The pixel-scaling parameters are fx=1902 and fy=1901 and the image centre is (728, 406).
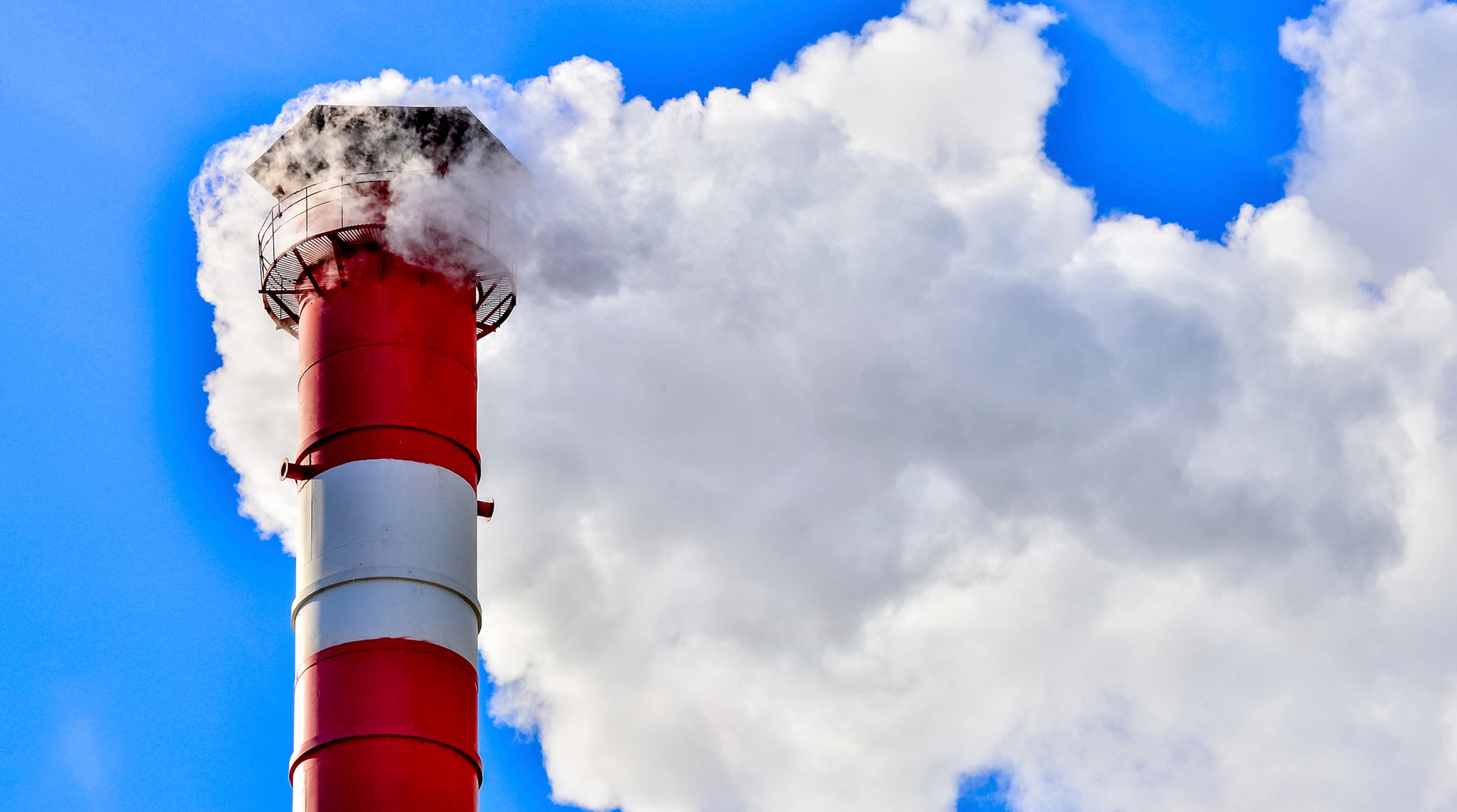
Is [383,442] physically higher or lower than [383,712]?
higher

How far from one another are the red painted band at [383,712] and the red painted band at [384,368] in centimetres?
284

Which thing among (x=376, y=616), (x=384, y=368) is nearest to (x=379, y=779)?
(x=376, y=616)

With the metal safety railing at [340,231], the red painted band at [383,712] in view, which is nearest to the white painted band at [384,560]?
the red painted band at [383,712]

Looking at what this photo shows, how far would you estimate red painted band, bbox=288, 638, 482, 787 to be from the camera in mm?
24625

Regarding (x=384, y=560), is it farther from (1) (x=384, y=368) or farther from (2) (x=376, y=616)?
(1) (x=384, y=368)

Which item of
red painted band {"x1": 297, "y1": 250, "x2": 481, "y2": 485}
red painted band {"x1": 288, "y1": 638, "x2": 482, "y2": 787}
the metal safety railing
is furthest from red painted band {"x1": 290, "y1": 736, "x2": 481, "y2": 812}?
the metal safety railing

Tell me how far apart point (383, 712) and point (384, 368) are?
5.00m

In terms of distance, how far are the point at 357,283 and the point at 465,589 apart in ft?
15.7

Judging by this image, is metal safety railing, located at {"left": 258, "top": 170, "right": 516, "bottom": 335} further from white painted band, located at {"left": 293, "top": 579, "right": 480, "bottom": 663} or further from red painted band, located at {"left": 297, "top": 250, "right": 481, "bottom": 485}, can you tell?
white painted band, located at {"left": 293, "top": 579, "right": 480, "bottom": 663}

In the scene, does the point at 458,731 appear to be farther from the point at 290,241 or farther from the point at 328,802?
the point at 290,241

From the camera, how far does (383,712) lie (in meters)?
24.8

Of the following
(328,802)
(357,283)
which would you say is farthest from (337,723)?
(357,283)

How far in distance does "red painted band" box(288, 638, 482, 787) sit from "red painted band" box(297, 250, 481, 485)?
112 inches

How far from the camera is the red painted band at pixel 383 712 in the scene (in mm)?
24625
